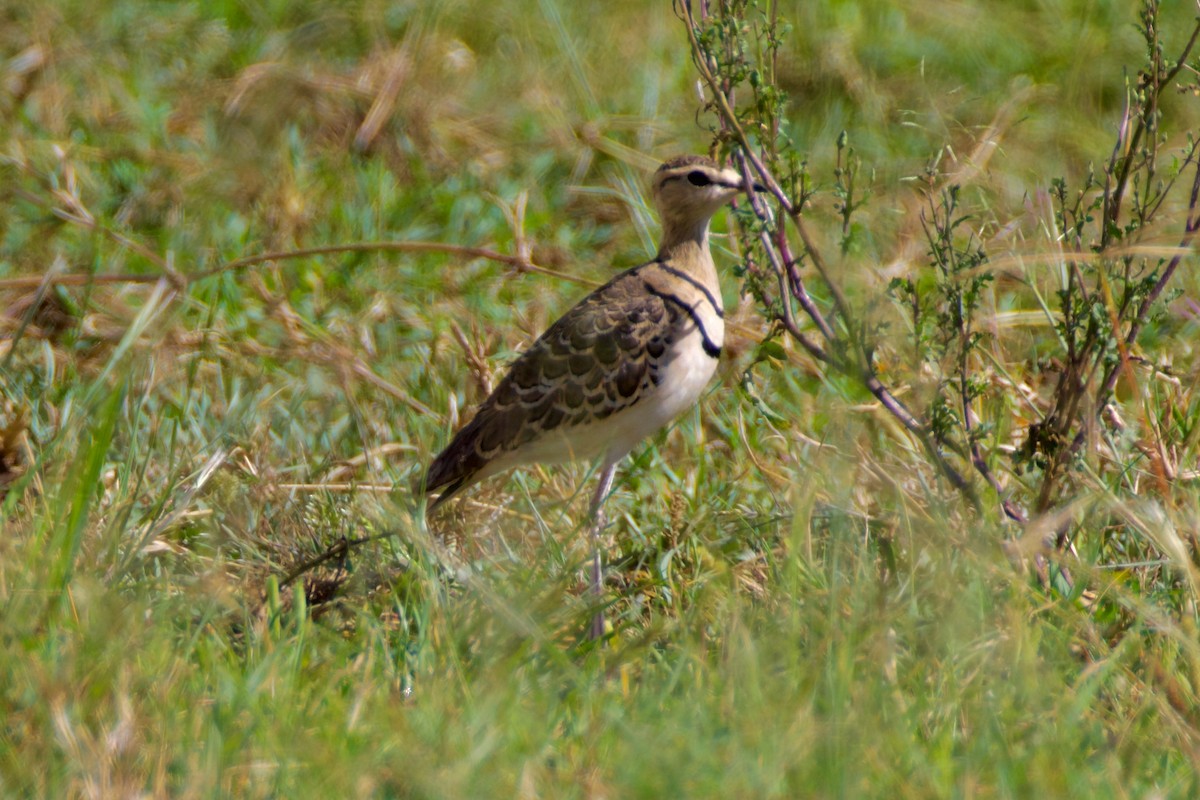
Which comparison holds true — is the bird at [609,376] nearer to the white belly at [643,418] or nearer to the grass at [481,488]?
the white belly at [643,418]

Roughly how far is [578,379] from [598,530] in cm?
53

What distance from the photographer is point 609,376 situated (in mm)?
4547

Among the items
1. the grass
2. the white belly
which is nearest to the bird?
the white belly

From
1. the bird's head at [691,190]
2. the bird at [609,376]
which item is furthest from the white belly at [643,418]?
the bird's head at [691,190]

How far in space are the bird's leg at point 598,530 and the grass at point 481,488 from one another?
7 cm

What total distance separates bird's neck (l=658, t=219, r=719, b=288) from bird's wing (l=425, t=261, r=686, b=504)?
0.62ft

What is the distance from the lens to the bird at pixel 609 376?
4.50 m

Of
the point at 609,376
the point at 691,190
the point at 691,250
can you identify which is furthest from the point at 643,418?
the point at 691,190

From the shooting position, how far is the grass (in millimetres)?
2857

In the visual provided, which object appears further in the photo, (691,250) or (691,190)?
(691,250)

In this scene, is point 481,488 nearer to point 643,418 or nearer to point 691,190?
point 643,418

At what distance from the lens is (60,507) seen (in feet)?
10.9

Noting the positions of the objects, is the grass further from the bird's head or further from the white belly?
the bird's head

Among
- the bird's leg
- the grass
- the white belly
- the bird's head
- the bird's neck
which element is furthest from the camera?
the bird's neck
